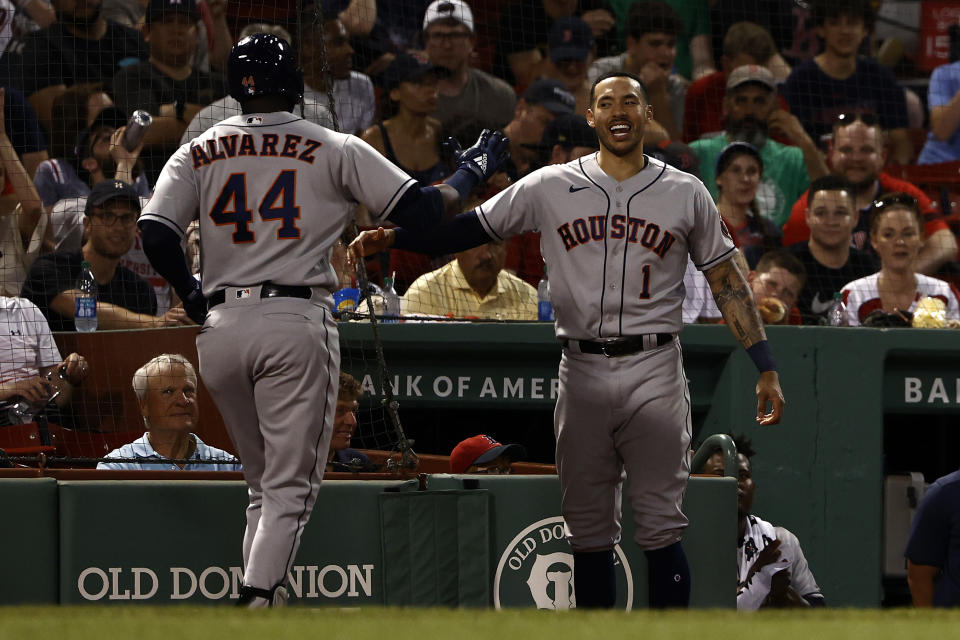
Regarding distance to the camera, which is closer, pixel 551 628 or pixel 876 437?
pixel 551 628

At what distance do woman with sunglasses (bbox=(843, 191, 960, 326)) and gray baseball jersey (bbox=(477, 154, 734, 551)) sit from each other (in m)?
3.03

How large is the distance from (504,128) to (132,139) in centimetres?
224

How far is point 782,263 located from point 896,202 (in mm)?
762

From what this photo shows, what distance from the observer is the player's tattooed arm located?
4.25 m

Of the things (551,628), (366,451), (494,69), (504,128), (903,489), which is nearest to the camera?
(551,628)

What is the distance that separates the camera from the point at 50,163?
749 cm

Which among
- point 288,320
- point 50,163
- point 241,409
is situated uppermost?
point 50,163

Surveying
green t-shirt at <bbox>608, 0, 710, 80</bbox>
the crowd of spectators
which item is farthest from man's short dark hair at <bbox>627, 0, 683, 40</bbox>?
green t-shirt at <bbox>608, 0, 710, 80</bbox>

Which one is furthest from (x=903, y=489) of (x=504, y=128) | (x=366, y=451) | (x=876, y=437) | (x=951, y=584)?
(x=504, y=128)

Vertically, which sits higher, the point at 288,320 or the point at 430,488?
A: the point at 288,320

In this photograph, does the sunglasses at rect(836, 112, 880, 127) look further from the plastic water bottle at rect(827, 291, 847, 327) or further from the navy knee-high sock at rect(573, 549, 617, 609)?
the navy knee-high sock at rect(573, 549, 617, 609)

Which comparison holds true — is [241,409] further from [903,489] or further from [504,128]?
[504,128]

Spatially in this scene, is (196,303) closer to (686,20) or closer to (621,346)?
(621,346)

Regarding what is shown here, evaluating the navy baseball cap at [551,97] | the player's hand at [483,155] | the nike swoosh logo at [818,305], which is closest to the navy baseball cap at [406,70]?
the navy baseball cap at [551,97]
